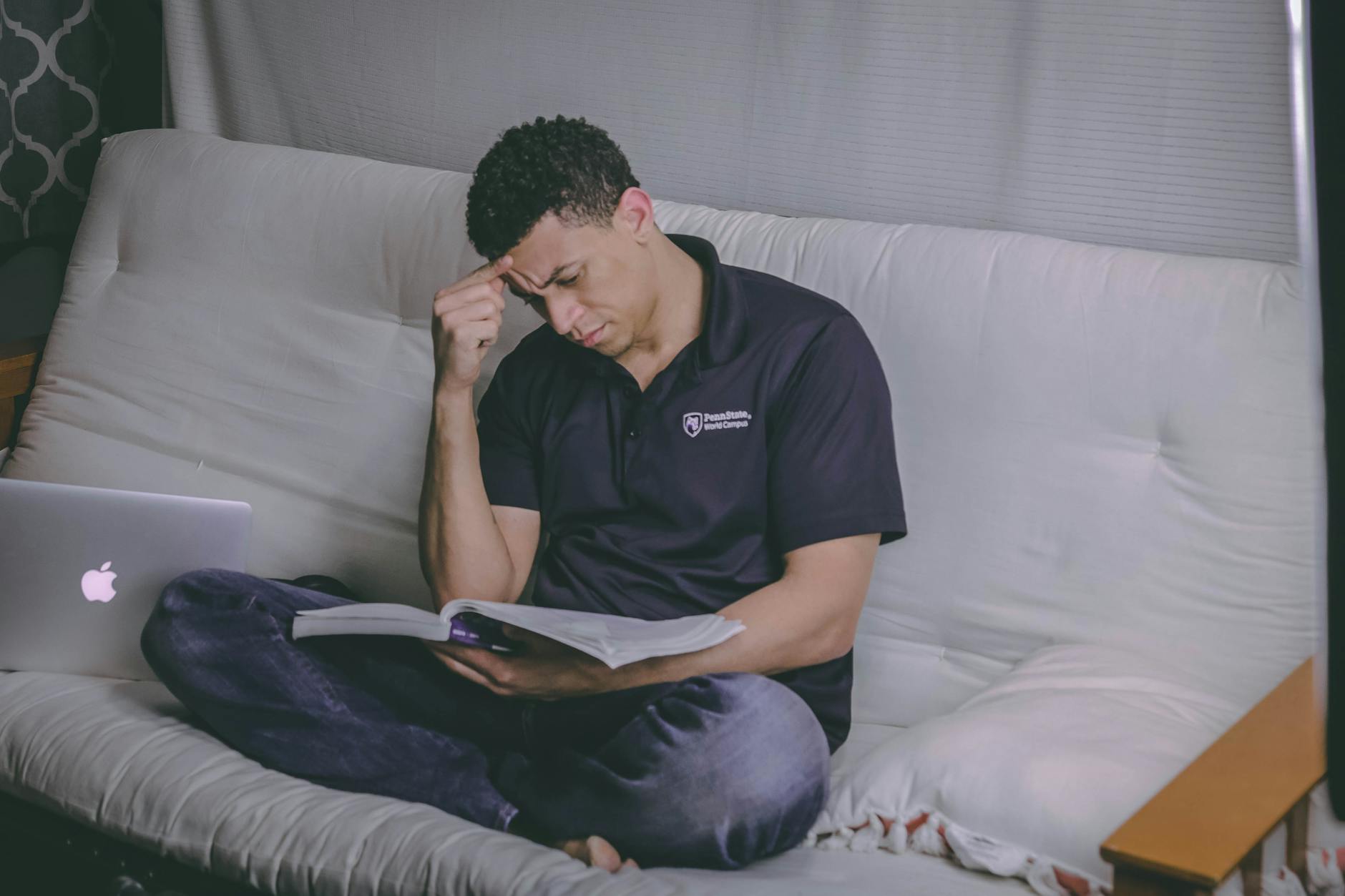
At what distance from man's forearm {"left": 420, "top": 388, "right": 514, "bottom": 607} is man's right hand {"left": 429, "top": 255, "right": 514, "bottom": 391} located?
0.13 ft

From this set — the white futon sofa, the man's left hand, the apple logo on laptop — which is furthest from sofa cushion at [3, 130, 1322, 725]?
the man's left hand

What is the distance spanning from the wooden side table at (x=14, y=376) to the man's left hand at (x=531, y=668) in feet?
4.21

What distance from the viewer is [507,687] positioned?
1394mm

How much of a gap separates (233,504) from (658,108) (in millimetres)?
957

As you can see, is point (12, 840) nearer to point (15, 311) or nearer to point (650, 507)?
point (650, 507)

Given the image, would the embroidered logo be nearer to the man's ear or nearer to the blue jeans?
the man's ear

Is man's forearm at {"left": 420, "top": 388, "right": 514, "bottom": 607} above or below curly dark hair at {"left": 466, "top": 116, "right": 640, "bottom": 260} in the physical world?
below

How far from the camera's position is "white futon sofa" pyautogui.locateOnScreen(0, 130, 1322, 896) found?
48.1 inches

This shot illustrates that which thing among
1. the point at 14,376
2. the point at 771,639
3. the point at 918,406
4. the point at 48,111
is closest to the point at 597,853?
the point at 771,639

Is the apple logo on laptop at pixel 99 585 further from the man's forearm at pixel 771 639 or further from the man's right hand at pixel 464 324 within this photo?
the man's forearm at pixel 771 639

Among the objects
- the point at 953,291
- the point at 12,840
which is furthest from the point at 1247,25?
the point at 12,840

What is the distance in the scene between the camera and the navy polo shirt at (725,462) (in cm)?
143

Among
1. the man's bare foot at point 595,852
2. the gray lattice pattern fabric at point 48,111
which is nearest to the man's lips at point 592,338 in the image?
the man's bare foot at point 595,852

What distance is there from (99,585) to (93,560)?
0.04 metres
